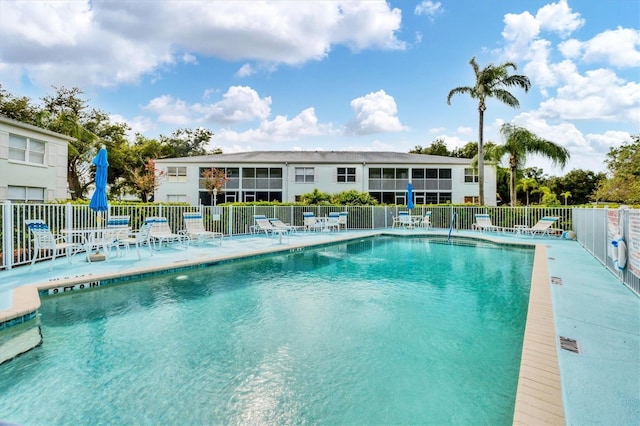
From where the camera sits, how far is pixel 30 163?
16047 millimetres

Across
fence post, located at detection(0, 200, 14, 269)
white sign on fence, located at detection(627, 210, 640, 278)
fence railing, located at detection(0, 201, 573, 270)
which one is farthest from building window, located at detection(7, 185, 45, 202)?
white sign on fence, located at detection(627, 210, 640, 278)

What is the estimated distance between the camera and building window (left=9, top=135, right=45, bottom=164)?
15359mm

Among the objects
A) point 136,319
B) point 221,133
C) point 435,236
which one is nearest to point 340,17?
point 435,236

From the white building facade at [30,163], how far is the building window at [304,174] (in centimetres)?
1503

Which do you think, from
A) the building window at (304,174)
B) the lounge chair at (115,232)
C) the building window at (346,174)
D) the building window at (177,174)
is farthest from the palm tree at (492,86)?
the building window at (177,174)

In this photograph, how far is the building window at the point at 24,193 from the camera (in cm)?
1525

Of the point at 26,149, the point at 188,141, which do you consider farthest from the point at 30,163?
the point at 188,141

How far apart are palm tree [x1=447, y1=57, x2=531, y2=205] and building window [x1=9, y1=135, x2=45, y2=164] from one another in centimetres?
2382

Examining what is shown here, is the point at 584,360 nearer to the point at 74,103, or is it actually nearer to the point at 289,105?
the point at 289,105

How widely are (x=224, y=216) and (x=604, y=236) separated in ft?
42.7

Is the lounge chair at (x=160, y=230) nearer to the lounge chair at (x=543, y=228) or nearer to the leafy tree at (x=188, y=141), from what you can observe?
the lounge chair at (x=543, y=228)

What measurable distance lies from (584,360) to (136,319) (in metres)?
5.34

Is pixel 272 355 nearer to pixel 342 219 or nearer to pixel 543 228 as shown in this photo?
pixel 342 219

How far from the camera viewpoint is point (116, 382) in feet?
10.3
